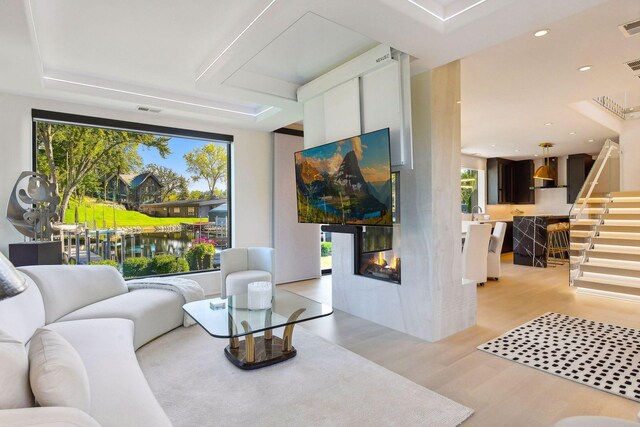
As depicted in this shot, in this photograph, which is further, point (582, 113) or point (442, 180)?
point (582, 113)

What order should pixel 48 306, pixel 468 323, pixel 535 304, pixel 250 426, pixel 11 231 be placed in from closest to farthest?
pixel 250 426, pixel 48 306, pixel 468 323, pixel 11 231, pixel 535 304

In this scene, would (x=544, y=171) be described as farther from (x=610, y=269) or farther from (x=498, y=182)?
(x=610, y=269)

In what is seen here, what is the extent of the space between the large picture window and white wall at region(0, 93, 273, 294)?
0.12 metres

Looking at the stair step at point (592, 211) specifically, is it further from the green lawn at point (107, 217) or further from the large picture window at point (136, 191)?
the green lawn at point (107, 217)

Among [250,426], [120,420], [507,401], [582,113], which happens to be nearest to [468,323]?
[507,401]

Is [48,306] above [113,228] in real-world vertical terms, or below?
below

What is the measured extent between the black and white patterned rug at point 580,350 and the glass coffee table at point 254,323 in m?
1.72

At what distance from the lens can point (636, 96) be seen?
5.82m

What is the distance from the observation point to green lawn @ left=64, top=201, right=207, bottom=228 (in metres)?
4.65

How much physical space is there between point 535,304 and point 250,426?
4118 mm

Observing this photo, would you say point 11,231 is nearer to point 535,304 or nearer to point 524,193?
point 535,304

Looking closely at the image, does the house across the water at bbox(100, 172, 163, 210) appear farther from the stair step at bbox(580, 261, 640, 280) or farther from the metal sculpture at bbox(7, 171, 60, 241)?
the stair step at bbox(580, 261, 640, 280)

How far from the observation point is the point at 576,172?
9320mm

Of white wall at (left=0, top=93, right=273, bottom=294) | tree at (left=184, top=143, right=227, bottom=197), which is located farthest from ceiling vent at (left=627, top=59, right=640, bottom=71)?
tree at (left=184, top=143, right=227, bottom=197)
